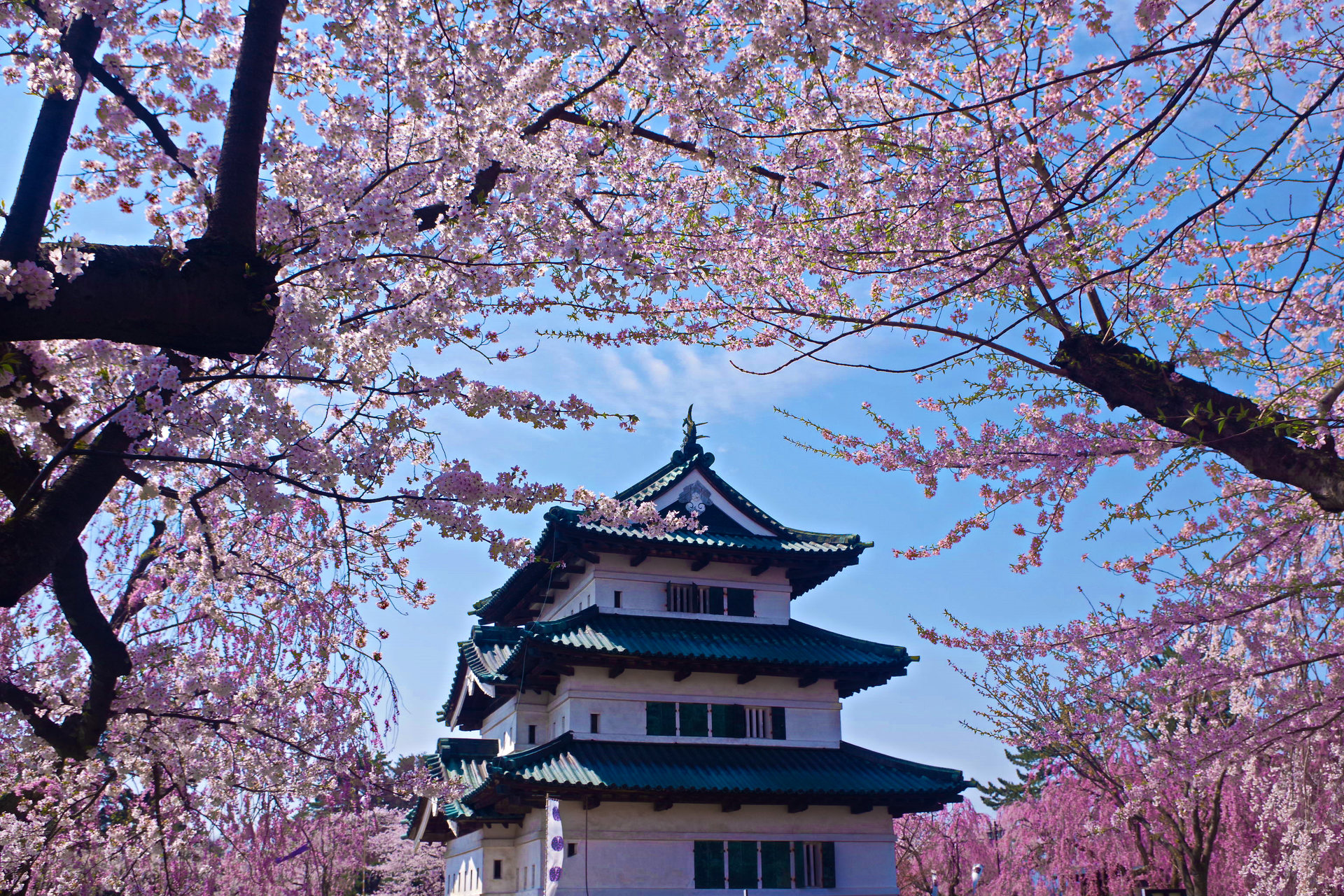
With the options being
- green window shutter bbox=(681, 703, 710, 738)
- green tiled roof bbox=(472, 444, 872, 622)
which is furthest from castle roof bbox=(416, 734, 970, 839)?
green tiled roof bbox=(472, 444, 872, 622)

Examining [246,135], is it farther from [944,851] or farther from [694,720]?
[944,851]

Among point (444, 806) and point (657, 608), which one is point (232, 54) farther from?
point (444, 806)

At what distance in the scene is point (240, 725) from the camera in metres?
8.36

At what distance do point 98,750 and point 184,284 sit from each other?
22.6 ft

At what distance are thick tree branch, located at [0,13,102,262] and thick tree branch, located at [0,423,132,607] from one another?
1.17m

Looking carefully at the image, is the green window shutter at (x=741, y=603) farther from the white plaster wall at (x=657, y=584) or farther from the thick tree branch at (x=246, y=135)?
the thick tree branch at (x=246, y=135)

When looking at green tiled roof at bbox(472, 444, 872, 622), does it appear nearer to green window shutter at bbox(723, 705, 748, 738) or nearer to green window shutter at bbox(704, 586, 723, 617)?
green window shutter at bbox(704, 586, 723, 617)

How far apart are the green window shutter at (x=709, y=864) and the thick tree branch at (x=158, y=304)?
582 inches

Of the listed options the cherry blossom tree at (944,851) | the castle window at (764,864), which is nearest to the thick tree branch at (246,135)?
the castle window at (764,864)

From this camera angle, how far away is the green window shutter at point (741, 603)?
19422 millimetres

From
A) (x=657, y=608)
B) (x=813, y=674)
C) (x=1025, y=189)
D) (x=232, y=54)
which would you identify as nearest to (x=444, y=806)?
(x=657, y=608)

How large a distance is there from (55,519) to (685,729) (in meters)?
14.3

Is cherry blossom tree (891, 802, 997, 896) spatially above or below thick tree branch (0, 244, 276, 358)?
below

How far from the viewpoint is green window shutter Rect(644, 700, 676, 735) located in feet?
57.4
